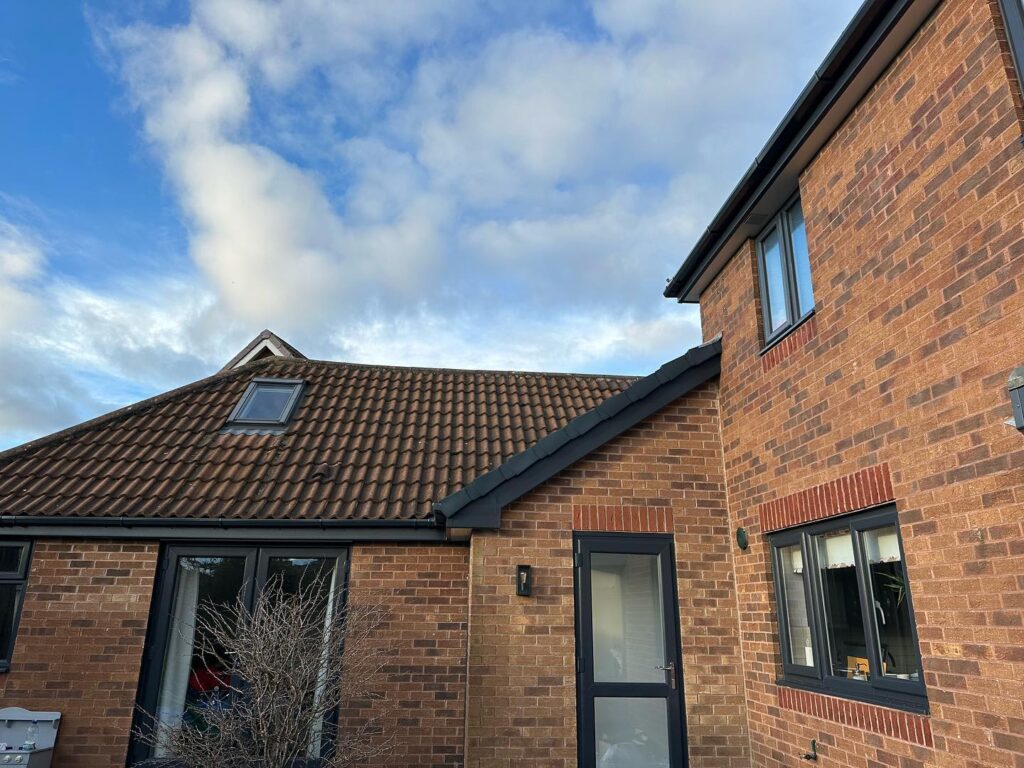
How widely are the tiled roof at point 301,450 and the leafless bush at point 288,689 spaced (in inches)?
Result: 40.0

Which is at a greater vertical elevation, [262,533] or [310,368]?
[310,368]

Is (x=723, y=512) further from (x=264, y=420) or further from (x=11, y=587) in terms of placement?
(x=11, y=587)

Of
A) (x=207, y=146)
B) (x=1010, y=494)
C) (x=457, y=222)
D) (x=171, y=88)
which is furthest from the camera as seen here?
(x=457, y=222)

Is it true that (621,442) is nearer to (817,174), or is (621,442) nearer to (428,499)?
(428,499)

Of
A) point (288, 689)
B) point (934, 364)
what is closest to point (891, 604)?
point (934, 364)

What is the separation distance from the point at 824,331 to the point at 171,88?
8.13 meters

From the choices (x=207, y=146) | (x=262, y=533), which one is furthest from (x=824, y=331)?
(x=207, y=146)

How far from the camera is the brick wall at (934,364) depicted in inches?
130

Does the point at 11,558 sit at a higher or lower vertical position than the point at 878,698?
higher

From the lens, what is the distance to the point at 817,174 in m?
5.23

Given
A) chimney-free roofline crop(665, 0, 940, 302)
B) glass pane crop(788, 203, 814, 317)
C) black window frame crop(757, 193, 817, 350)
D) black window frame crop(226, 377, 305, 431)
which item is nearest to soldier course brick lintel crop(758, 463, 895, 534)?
black window frame crop(757, 193, 817, 350)

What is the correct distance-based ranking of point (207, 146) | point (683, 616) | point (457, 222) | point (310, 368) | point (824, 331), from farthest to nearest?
point (457, 222) < point (310, 368) < point (207, 146) < point (683, 616) < point (824, 331)

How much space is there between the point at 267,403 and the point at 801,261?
6957mm

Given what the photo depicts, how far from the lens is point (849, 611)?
4.81 meters
